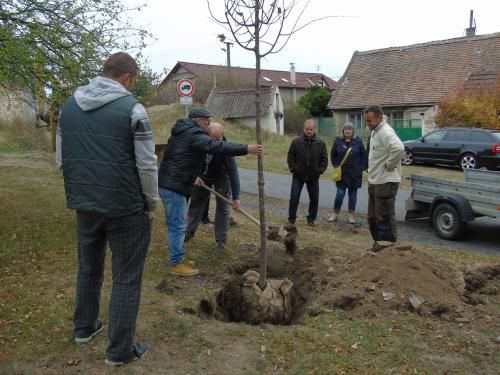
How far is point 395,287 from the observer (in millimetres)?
4887

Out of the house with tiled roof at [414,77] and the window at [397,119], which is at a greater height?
the house with tiled roof at [414,77]

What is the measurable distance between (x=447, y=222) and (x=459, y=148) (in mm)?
11276

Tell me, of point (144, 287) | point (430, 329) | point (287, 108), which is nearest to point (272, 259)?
point (144, 287)

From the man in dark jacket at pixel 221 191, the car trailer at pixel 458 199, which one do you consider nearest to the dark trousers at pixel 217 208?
the man in dark jacket at pixel 221 191

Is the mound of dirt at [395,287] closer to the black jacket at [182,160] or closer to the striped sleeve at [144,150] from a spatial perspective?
the black jacket at [182,160]

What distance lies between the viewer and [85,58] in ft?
24.8

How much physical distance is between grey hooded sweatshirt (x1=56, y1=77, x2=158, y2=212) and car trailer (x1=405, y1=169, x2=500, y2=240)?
6.33 m

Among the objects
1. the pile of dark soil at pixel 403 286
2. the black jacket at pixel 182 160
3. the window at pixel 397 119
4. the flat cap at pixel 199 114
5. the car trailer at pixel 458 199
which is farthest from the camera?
the window at pixel 397 119

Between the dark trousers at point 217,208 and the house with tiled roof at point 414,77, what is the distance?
23.7 metres

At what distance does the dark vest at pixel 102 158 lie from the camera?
11.1 ft

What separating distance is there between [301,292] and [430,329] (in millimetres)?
1574

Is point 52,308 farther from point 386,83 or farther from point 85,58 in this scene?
point 386,83

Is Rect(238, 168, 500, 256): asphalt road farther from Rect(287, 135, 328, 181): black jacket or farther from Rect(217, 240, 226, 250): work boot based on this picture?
Rect(217, 240, 226, 250): work boot

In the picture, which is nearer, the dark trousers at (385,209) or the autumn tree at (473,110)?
the dark trousers at (385,209)
